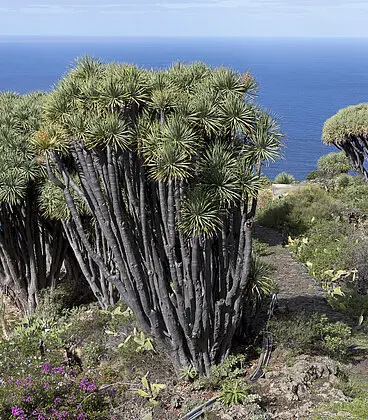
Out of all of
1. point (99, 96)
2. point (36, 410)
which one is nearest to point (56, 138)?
point (99, 96)

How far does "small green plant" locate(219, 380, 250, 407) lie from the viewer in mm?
6500

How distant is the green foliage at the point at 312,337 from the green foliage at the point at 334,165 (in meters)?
15.2

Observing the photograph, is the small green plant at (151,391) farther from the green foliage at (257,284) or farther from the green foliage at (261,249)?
the green foliage at (261,249)

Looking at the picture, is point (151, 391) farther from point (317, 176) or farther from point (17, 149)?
point (317, 176)

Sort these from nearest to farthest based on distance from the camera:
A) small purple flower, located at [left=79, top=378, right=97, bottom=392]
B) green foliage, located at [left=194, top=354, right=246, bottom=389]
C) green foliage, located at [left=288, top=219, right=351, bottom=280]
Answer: small purple flower, located at [left=79, top=378, right=97, bottom=392] < green foliage, located at [left=194, top=354, right=246, bottom=389] < green foliage, located at [left=288, top=219, right=351, bottom=280]

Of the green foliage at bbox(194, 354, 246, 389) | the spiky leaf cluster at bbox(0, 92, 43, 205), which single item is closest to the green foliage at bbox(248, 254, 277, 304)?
the green foliage at bbox(194, 354, 246, 389)

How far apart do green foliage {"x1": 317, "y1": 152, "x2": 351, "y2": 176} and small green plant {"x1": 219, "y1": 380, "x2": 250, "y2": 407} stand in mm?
16885

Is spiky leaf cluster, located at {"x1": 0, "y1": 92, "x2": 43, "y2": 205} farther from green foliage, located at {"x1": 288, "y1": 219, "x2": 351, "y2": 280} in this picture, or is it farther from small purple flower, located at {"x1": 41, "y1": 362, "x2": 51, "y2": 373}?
green foliage, located at {"x1": 288, "y1": 219, "x2": 351, "y2": 280}

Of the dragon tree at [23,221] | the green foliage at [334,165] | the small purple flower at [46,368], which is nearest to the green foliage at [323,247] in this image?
the dragon tree at [23,221]

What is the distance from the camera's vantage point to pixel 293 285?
11.2 m

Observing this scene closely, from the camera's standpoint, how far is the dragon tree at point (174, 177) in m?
6.59

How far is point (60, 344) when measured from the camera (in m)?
8.81

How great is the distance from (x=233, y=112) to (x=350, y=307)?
5.22m

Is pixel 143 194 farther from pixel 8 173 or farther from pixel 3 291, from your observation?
pixel 3 291
